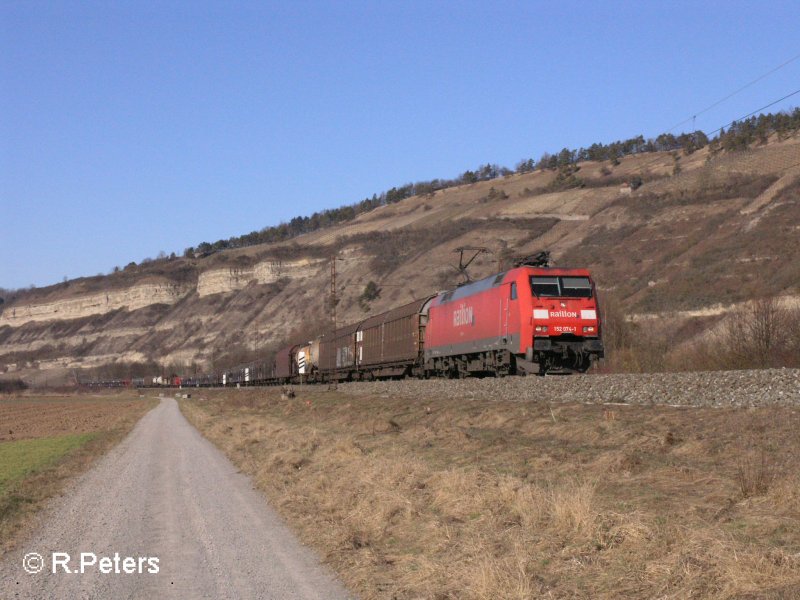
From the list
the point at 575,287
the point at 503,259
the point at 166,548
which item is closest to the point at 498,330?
the point at 575,287

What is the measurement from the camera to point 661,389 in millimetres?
20094

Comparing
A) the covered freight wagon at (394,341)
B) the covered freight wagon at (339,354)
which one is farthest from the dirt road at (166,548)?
the covered freight wagon at (339,354)

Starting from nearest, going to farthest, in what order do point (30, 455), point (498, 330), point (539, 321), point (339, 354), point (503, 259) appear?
point (30, 455)
point (539, 321)
point (498, 330)
point (503, 259)
point (339, 354)

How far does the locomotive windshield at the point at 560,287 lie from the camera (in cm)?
2806

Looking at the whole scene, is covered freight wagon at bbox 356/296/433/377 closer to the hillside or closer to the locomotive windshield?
the hillside

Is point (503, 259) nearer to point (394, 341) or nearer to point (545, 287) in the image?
point (394, 341)

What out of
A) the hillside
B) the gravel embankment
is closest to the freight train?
the gravel embankment

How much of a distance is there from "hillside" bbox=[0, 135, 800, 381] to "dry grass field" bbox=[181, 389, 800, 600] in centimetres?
2847

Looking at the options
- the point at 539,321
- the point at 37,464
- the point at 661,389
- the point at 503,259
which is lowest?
the point at 37,464

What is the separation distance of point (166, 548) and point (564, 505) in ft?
16.0

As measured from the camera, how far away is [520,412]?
19.0 metres

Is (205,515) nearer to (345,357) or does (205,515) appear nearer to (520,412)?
(520,412)

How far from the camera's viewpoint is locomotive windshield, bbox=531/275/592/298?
1105 inches

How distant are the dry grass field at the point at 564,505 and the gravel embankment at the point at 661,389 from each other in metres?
1.57
